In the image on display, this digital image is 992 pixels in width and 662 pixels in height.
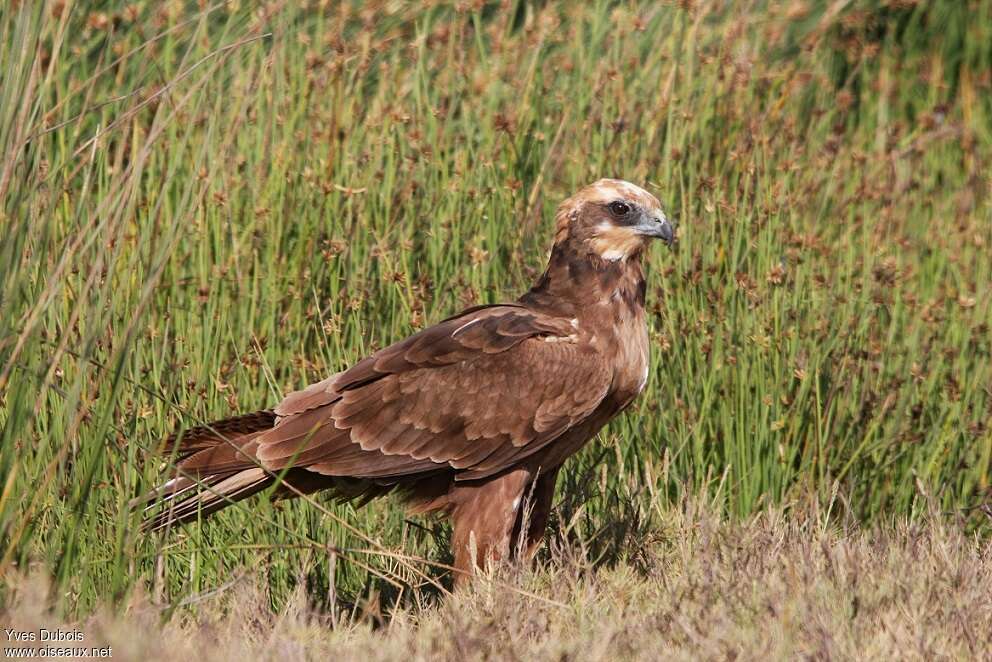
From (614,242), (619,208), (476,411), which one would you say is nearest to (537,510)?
(476,411)

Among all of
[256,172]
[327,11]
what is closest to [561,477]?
[256,172]

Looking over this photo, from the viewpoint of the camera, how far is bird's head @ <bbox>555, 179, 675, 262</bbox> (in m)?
4.78

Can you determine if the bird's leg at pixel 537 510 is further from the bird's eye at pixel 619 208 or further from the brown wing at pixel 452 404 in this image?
the bird's eye at pixel 619 208

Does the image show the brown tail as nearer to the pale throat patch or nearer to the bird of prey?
the bird of prey

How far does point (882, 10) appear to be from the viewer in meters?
A: 9.45

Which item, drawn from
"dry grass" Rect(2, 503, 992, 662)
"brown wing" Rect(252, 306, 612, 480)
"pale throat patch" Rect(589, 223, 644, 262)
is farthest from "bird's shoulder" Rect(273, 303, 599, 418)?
"dry grass" Rect(2, 503, 992, 662)

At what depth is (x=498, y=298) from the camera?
5680 millimetres

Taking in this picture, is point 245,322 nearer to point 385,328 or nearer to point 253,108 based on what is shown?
point 385,328

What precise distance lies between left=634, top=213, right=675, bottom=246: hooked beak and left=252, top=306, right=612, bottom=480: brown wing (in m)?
0.42

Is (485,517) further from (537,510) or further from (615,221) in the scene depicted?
(615,221)

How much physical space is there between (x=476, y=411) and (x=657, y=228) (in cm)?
89

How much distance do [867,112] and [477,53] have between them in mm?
2748

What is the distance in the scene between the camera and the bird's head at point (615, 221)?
15.7ft

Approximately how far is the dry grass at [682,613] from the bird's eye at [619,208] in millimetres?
1044
